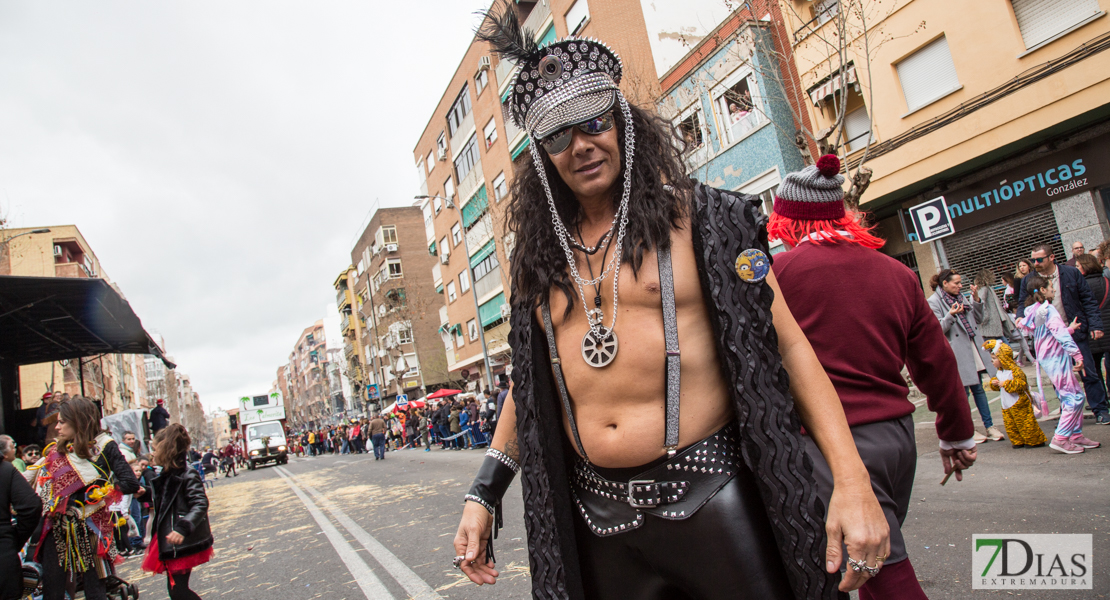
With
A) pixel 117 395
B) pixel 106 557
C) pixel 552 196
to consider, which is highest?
pixel 117 395

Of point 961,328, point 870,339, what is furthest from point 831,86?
point 870,339

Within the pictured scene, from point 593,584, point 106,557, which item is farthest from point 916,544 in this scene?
point 106,557

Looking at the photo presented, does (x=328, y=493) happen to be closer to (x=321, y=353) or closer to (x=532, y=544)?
(x=532, y=544)

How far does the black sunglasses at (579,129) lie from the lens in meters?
1.89

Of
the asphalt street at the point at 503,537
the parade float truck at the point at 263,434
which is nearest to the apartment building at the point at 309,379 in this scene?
the parade float truck at the point at 263,434

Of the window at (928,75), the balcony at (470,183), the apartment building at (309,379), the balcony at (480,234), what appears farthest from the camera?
the apartment building at (309,379)

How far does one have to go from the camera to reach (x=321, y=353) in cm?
11706

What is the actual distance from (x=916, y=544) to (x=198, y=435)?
125 meters

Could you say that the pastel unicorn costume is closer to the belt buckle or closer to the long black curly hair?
the long black curly hair

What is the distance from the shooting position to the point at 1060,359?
6145 millimetres

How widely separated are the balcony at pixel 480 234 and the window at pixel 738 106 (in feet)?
51.8

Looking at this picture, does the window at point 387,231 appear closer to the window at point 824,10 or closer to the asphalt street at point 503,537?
the window at point 824,10

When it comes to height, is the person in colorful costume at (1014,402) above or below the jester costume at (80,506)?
below

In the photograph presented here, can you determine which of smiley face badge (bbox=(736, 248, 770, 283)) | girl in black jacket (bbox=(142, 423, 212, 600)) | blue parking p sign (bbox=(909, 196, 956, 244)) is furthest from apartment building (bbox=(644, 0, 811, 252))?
smiley face badge (bbox=(736, 248, 770, 283))
